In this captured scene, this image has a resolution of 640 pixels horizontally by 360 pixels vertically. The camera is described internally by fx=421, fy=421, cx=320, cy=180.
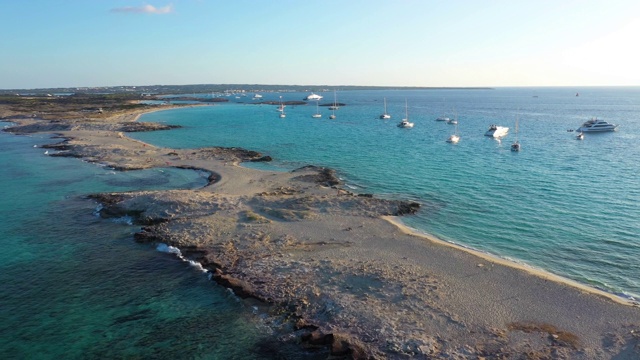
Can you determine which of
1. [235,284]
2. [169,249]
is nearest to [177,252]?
Answer: [169,249]

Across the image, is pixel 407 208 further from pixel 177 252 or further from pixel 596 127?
pixel 596 127

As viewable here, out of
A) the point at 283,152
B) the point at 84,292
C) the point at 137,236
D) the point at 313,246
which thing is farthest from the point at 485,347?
the point at 283,152

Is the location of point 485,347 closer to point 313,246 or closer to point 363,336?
point 363,336

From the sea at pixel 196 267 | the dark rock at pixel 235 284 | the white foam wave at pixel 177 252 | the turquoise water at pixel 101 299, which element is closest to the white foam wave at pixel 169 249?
the white foam wave at pixel 177 252

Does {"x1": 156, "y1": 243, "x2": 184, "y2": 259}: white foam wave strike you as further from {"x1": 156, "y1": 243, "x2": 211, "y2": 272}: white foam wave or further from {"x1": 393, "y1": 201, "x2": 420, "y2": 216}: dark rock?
{"x1": 393, "y1": 201, "x2": 420, "y2": 216}: dark rock

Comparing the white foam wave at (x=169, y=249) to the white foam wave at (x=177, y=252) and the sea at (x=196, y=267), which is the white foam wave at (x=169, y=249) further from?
the sea at (x=196, y=267)

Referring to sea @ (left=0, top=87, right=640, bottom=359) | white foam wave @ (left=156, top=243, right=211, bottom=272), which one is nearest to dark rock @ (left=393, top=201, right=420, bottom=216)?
sea @ (left=0, top=87, right=640, bottom=359)
